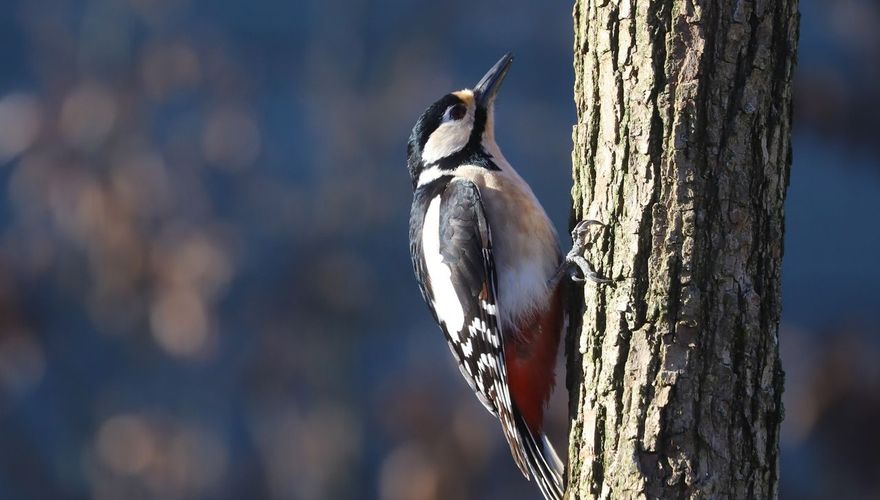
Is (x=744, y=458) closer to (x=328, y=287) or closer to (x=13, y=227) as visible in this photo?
(x=328, y=287)

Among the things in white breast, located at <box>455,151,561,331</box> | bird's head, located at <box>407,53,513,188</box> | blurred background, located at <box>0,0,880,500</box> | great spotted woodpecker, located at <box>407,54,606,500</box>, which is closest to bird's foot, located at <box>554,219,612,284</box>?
great spotted woodpecker, located at <box>407,54,606,500</box>

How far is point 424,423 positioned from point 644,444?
3615 millimetres

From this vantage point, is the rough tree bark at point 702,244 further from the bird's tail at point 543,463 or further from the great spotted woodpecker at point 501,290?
the great spotted woodpecker at point 501,290

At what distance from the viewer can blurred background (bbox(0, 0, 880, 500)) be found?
247 inches

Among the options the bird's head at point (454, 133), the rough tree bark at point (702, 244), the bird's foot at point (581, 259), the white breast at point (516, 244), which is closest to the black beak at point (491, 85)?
the bird's head at point (454, 133)

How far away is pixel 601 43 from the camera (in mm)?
2820

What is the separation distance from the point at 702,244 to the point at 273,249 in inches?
174

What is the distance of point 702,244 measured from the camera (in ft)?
8.89

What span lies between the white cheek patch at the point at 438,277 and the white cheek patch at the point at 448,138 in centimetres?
27

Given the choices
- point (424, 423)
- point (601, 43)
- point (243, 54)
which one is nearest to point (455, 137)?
point (601, 43)

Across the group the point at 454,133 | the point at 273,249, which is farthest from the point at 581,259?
the point at 273,249

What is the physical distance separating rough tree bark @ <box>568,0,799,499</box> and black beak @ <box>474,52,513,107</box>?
119 cm

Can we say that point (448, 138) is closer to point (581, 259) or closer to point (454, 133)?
point (454, 133)

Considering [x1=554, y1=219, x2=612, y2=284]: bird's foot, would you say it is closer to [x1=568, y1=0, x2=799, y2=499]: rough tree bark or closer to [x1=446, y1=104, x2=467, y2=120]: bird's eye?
[x1=568, y1=0, x2=799, y2=499]: rough tree bark
